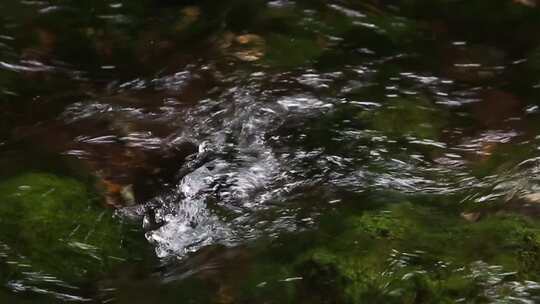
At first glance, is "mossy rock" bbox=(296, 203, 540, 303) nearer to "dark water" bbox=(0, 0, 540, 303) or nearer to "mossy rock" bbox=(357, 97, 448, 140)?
"dark water" bbox=(0, 0, 540, 303)

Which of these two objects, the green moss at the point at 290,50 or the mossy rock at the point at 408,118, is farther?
the green moss at the point at 290,50

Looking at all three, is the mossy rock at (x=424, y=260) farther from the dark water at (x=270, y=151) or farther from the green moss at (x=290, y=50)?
the green moss at (x=290, y=50)

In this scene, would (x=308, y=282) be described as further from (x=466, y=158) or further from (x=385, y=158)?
(x=466, y=158)

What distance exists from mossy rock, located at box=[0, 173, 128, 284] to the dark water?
0.01 metres

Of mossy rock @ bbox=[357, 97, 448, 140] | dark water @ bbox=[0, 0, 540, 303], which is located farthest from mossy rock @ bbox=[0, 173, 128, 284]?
mossy rock @ bbox=[357, 97, 448, 140]

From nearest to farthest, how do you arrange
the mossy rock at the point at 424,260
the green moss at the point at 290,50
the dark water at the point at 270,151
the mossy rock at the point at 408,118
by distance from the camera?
the mossy rock at the point at 424,260 < the dark water at the point at 270,151 < the mossy rock at the point at 408,118 < the green moss at the point at 290,50

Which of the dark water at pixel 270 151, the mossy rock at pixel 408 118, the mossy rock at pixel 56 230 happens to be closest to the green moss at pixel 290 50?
the dark water at pixel 270 151

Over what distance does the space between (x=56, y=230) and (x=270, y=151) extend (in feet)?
4.68

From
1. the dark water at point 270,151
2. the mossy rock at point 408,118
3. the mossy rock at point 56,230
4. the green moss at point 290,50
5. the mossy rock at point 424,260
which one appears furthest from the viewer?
the green moss at point 290,50

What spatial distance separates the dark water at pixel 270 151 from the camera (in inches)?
124

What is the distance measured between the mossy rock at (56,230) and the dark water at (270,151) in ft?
0.04

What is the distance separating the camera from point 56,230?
3.50 meters

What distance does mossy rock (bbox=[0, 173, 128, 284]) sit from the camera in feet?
11.1

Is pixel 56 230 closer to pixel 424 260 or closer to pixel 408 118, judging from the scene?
pixel 424 260
